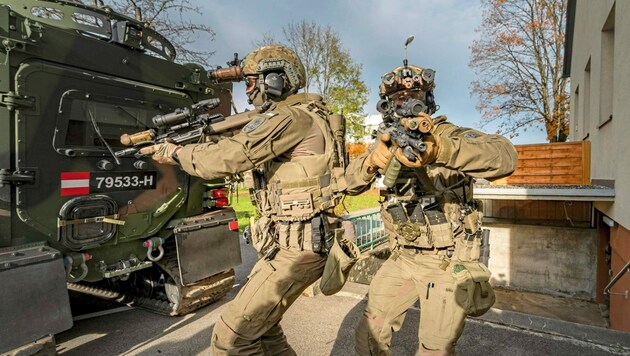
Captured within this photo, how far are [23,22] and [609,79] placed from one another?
8816 millimetres

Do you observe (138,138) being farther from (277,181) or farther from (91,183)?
(277,181)

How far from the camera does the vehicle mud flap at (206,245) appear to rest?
3963 mm

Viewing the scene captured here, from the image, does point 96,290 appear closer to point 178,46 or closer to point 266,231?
point 266,231

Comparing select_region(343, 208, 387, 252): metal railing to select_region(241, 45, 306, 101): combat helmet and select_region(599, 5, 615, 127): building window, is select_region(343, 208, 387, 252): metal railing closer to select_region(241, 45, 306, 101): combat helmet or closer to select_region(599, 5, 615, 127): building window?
select_region(599, 5, 615, 127): building window

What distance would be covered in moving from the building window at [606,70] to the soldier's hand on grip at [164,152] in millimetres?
7387

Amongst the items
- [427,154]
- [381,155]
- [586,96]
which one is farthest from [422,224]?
[586,96]

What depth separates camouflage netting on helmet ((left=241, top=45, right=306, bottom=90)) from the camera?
2891mm

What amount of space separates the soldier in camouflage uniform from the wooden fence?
7329 millimetres

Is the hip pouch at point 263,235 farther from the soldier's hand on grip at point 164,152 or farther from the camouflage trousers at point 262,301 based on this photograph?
the soldier's hand on grip at point 164,152

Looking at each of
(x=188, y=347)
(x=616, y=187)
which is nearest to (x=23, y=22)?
(x=188, y=347)

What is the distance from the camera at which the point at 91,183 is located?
339 centimetres

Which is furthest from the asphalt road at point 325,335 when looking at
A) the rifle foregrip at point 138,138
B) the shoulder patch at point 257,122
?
Result: the shoulder patch at point 257,122

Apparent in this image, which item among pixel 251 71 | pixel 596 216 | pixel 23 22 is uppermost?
pixel 23 22

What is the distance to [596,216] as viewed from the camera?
28.7 ft
